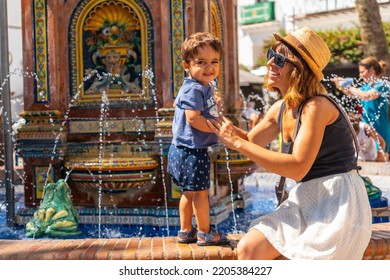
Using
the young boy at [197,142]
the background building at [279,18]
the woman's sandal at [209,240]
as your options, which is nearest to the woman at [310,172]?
the young boy at [197,142]

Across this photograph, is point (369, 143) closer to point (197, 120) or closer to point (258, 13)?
point (197, 120)

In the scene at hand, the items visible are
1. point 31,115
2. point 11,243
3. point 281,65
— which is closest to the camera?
point 281,65

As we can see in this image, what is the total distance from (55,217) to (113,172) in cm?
73

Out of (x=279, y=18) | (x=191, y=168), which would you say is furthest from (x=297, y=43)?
(x=279, y=18)

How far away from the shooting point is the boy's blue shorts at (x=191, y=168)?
3.93 meters

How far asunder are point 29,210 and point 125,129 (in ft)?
4.33

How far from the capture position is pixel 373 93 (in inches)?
350

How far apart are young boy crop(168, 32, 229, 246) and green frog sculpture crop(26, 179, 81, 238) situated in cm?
226

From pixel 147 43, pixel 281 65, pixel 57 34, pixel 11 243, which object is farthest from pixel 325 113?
pixel 57 34

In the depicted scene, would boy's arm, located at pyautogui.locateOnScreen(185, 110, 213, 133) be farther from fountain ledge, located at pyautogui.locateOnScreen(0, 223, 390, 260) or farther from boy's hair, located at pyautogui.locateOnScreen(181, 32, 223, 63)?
A: fountain ledge, located at pyautogui.locateOnScreen(0, 223, 390, 260)

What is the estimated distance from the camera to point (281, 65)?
322cm

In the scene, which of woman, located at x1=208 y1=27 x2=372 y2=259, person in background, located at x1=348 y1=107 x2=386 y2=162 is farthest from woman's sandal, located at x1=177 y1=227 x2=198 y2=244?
person in background, located at x1=348 y1=107 x2=386 y2=162

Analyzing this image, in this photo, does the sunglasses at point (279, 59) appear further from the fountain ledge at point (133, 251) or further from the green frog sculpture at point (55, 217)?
the green frog sculpture at point (55, 217)
